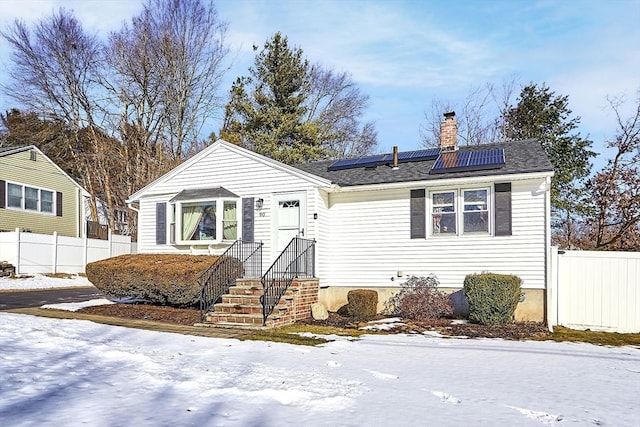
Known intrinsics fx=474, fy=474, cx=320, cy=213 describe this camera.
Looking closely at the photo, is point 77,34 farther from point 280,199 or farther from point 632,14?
point 632,14

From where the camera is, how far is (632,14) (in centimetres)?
1320

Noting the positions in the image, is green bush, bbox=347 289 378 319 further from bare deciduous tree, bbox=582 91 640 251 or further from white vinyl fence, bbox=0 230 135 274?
white vinyl fence, bbox=0 230 135 274

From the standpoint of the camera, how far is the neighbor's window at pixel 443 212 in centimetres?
1175

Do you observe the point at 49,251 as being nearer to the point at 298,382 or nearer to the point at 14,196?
the point at 14,196

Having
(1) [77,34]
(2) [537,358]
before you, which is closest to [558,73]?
(2) [537,358]

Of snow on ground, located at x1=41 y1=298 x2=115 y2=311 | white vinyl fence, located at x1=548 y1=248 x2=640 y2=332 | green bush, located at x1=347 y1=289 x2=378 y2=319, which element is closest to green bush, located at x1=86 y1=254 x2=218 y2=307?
snow on ground, located at x1=41 y1=298 x2=115 y2=311

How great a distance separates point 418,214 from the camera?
39.3ft

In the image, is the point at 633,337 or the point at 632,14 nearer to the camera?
the point at 633,337

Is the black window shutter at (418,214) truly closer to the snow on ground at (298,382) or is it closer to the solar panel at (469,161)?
the solar panel at (469,161)

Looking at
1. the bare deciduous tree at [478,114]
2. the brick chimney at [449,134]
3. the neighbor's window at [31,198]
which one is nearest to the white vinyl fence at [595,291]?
the brick chimney at [449,134]

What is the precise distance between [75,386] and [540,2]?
1438cm

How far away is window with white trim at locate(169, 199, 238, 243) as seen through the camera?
13281mm

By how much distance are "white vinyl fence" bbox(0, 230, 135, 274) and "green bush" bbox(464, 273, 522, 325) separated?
18425 millimetres

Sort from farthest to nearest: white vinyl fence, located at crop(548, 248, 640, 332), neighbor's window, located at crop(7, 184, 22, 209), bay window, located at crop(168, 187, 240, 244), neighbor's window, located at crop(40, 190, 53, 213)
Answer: neighbor's window, located at crop(40, 190, 53, 213)
neighbor's window, located at crop(7, 184, 22, 209)
bay window, located at crop(168, 187, 240, 244)
white vinyl fence, located at crop(548, 248, 640, 332)
